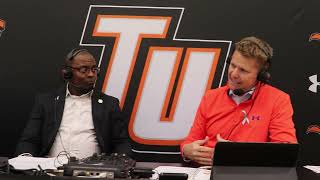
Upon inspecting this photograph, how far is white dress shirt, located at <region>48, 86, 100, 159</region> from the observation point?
2.95m

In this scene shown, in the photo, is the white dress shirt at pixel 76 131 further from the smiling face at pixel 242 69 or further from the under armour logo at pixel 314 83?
the under armour logo at pixel 314 83

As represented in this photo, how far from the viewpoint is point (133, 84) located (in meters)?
3.37

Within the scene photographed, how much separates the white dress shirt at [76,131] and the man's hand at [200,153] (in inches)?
33.7

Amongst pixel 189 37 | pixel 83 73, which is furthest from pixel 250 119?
pixel 83 73

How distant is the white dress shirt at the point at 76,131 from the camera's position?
9.67 feet

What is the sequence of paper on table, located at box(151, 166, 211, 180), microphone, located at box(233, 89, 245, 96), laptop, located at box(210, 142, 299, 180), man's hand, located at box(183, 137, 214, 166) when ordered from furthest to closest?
1. microphone, located at box(233, 89, 245, 96)
2. man's hand, located at box(183, 137, 214, 166)
3. paper on table, located at box(151, 166, 211, 180)
4. laptop, located at box(210, 142, 299, 180)

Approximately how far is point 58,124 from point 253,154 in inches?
64.7

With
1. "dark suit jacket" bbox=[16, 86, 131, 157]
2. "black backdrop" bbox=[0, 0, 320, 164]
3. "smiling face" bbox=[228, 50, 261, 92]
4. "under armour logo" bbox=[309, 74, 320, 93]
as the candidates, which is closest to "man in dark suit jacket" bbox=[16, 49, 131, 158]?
"dark suit jacket" bbox=[16, 86, 131, 157]

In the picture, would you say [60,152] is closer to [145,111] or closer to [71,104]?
[71,104]

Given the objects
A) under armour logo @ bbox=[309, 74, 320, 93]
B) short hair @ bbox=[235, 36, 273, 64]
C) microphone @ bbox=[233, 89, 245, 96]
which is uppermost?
under armour logo @ bbox=[309, 74, 320, 93]

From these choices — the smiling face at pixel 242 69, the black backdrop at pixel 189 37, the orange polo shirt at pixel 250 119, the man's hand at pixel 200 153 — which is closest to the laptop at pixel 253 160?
the man's hand at pixel 200 153

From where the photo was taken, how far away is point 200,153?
230 cm

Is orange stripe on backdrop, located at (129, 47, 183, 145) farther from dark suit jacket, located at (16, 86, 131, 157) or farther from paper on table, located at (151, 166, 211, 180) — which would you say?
paper on table, located at (151, 166, 211, 180)

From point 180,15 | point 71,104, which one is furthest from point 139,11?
point 71,104
